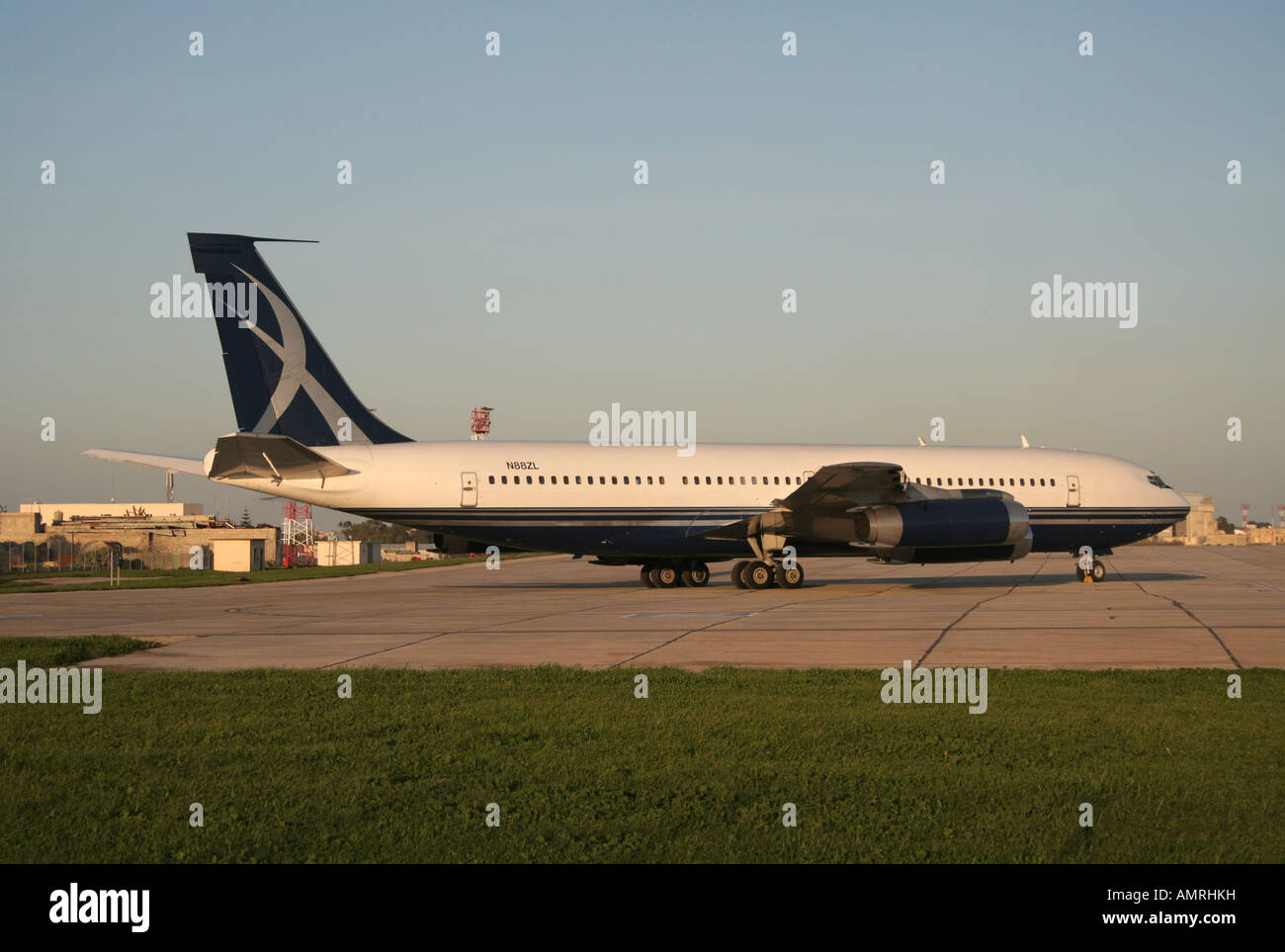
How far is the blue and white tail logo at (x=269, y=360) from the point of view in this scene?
26.3 m

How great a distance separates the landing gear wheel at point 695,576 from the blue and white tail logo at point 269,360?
32.4 feet

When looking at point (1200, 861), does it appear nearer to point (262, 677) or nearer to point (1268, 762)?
point (1268, 762)

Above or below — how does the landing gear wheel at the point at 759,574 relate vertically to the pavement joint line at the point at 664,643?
below

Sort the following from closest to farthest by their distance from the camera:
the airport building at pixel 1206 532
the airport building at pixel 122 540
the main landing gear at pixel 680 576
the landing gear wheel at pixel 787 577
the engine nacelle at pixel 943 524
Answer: the engine nacelle at pixel 943 524
the landing gear wheel at pixel 787 577
the main landing gear at pixel 680 576
the airport building at pixel 122 540
the airport building at pixel 1206 532

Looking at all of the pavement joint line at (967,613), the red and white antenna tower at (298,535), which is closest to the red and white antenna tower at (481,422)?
the red and white antenna tower at (298,535)

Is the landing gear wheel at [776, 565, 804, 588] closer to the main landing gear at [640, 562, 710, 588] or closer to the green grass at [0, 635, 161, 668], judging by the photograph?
the main landing gear at [640, 562, 710, 588]

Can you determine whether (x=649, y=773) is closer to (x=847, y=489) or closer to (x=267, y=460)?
(x=267, y=460)

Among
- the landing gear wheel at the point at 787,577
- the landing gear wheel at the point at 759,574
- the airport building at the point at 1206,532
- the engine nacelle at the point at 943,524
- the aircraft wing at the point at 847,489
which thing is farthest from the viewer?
the airport building at the point at 1206,532

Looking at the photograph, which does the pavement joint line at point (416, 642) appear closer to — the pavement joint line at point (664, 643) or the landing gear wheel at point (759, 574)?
the pavement joint line at point (664, 643)

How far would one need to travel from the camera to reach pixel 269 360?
2678 cm

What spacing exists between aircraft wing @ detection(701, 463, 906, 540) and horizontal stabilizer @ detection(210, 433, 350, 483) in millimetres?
9768

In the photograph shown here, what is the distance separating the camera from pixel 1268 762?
25.8ft

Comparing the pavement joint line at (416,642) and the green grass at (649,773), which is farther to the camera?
the pavement joint line at (416,642)

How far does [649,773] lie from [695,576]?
23715 mm
